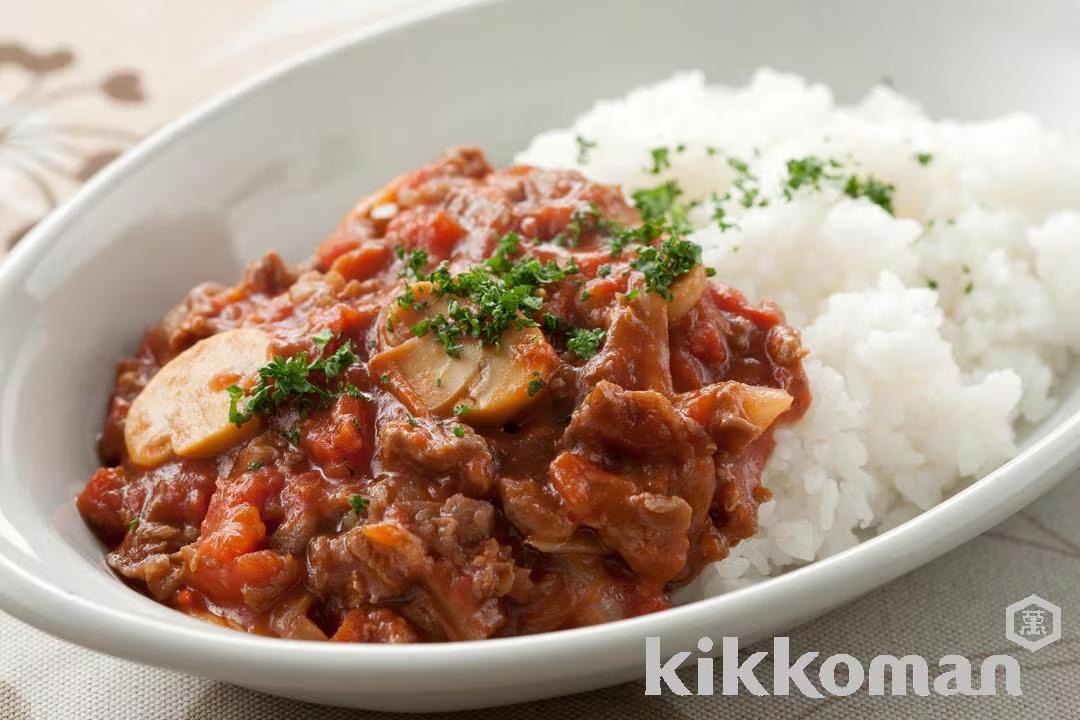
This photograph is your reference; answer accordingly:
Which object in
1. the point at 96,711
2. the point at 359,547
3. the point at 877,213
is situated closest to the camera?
the point at 359,547

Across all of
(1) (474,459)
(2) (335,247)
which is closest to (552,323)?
(1) (474,459)

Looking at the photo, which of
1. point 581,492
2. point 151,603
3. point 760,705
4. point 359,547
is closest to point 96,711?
point 151,603

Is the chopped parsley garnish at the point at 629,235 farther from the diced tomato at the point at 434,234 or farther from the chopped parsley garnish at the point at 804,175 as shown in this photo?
the chopped parsley garnish at the point at 804,175

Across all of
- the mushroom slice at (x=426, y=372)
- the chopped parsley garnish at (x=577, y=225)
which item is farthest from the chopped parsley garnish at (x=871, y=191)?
the mushroom slice at (x=426, y=372)

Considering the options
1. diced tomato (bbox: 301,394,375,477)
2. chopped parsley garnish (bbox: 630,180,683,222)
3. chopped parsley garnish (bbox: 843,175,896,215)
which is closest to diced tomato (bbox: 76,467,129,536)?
diced tomato (bbox: 301,394,375,477)

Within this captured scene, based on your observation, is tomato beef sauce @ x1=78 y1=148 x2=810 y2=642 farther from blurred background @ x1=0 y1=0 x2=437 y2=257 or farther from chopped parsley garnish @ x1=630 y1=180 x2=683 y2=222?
blurred background @ x1=0 y1=0 x2=437 y2=257

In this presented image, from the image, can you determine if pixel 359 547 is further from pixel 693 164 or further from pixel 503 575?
pixel 693 164
